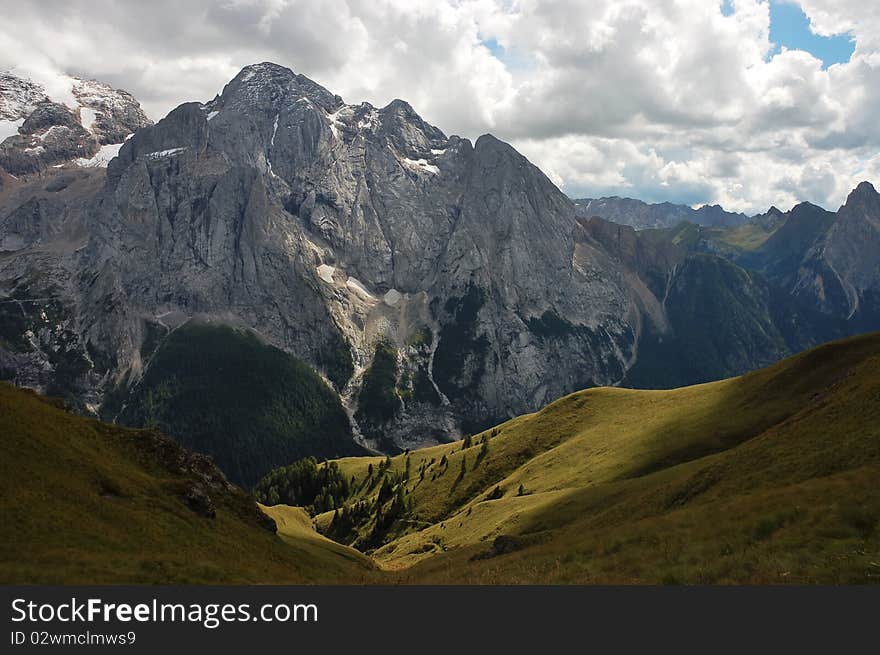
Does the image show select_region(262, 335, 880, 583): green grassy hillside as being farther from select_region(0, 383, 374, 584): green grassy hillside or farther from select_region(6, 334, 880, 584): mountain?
select_region(0, 383, 374, 584): green grassy hillside

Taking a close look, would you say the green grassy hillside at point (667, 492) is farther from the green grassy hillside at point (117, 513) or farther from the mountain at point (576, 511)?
the green grassy hillside at point (117, 513)

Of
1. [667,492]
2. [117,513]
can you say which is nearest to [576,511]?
[667,492]

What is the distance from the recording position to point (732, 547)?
27.8 m

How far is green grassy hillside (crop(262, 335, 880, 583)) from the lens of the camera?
2702 centimetres

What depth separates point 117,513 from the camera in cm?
3825

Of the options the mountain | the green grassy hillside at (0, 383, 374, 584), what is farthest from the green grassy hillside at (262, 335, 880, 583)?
the green grassy hillside at (0, 383, 374, 584)

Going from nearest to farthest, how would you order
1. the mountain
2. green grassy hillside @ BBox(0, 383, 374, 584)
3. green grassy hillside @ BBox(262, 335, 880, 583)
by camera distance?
the mountain, green grassy hillside @ BBox(262, 335, 880, 583), green grassy hillside @ BBox(0, 383, 374, 584)

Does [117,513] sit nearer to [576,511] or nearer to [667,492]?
[667,492]

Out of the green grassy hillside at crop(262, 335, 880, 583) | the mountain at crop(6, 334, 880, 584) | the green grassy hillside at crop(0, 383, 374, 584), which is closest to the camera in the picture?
the mountain at crop(6, 334, 880, 584)

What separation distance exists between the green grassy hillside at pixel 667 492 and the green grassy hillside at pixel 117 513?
14566 mm

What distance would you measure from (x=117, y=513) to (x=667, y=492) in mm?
44648

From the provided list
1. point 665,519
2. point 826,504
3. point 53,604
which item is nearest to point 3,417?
point 53,604

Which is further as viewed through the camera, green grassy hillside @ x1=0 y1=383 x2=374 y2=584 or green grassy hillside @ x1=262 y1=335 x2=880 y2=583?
green grassy hillside @ x1=0 y1=383 x2=374 y2=584

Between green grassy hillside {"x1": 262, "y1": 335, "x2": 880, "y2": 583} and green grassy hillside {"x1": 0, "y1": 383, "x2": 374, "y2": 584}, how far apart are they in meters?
14.6
